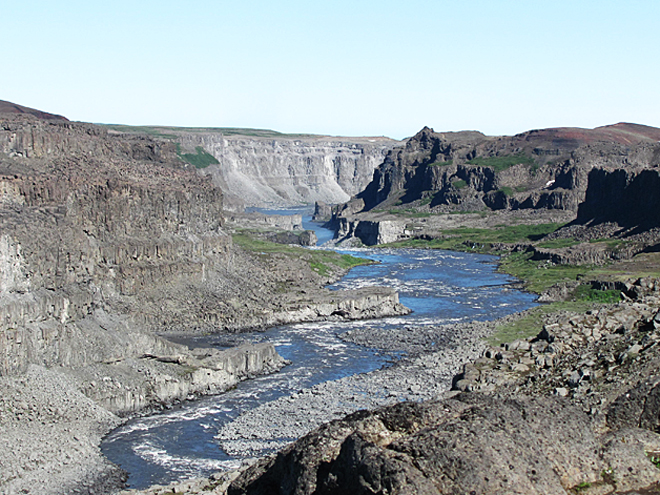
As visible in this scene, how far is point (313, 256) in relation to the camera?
5866 inches

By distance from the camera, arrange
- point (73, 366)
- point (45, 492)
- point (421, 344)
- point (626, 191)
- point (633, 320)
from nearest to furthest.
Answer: point (633, 320) → point (45, 492) → point (73, 366) → point (421, 344) → point (626, 191)

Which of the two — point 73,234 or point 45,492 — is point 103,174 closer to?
point 73,234

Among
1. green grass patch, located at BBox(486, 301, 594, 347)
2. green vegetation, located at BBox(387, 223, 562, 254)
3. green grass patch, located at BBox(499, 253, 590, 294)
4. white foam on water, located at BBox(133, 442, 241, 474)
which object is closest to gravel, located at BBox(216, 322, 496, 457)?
green grass patch, located at BBox(486, 301, 594, 347)

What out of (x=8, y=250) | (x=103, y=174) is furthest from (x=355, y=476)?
(x=103, y=174)

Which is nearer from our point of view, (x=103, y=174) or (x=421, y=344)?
(x=421, y=344)

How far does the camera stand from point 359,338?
3482 inches

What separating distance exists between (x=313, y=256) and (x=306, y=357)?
70432 mm

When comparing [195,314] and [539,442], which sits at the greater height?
[539,442]

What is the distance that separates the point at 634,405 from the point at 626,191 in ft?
481

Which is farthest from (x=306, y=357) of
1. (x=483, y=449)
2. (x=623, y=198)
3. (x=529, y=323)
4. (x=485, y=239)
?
(x=485, y=239)

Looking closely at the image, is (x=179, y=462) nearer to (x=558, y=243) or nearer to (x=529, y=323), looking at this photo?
(x=529, y=323)

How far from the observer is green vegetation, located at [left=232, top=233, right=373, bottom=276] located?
463ft

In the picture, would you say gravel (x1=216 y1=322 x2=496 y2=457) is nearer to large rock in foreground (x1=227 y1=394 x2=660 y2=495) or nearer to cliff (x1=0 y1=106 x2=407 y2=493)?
cliff (x1=0 y1=106 x2=407 y2=493)

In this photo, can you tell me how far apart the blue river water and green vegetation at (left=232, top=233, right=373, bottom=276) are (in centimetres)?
349
